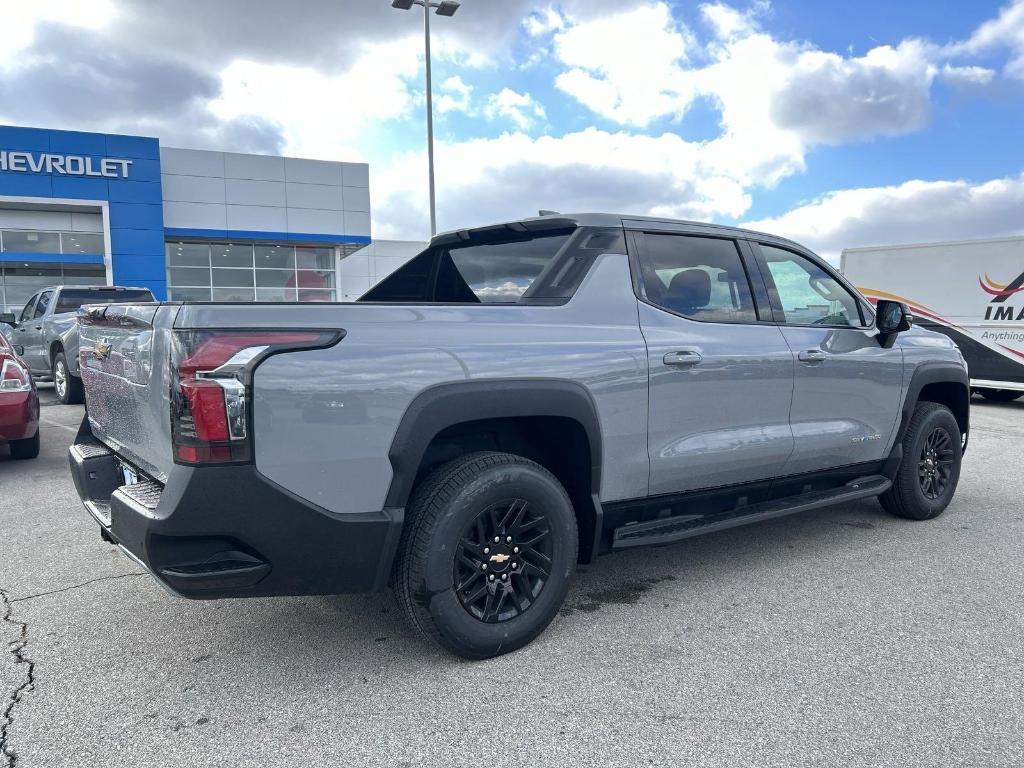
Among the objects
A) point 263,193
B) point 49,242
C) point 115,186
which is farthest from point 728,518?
point 49,242

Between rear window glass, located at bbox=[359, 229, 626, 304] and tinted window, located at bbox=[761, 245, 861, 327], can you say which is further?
tinted window, located at bbox=[761, 245, 861, 327]

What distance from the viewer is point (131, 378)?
2938 millimetres

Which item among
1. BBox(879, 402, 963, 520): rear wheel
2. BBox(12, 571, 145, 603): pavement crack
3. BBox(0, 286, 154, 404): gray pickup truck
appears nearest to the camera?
BBox(12, 571, 145, 603): pavement crack

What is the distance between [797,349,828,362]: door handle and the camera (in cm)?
411

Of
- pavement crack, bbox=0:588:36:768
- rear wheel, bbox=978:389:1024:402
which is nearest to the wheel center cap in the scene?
pavement crack, bbox=0:588:36:768

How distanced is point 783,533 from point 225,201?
26438 mm

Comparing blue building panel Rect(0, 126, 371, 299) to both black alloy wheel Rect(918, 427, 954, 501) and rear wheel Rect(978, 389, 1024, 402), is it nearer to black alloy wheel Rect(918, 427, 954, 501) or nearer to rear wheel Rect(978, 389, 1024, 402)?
rear wheel Rect(978, 389, 1024, 402)

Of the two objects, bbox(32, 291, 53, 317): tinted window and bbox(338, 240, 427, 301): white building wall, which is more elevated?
bbox(338, 240, 427, 301): white building wall

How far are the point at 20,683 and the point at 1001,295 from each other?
43.3 feet

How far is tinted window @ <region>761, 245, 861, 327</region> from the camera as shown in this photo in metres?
4.27

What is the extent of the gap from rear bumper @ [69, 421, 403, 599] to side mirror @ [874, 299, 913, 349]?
3265 millimetres

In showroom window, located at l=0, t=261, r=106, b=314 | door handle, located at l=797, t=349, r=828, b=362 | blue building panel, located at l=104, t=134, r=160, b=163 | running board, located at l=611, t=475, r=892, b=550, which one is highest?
blue building panel, located at l=104, t=134, r=160, b=163

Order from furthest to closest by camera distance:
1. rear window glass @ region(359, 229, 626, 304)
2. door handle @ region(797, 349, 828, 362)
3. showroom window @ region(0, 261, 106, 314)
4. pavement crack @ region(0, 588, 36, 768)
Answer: showroom window @ region(0, 261, 106, 314) < door handle @ region(797, 349, 828, 362) < rear window glass @ region(359, 229, 626, 304) < pavement crack @ region(0, 588, 36, 768)

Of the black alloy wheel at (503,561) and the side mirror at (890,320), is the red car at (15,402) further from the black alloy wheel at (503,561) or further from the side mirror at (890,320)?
the side mirror at (890,320)
